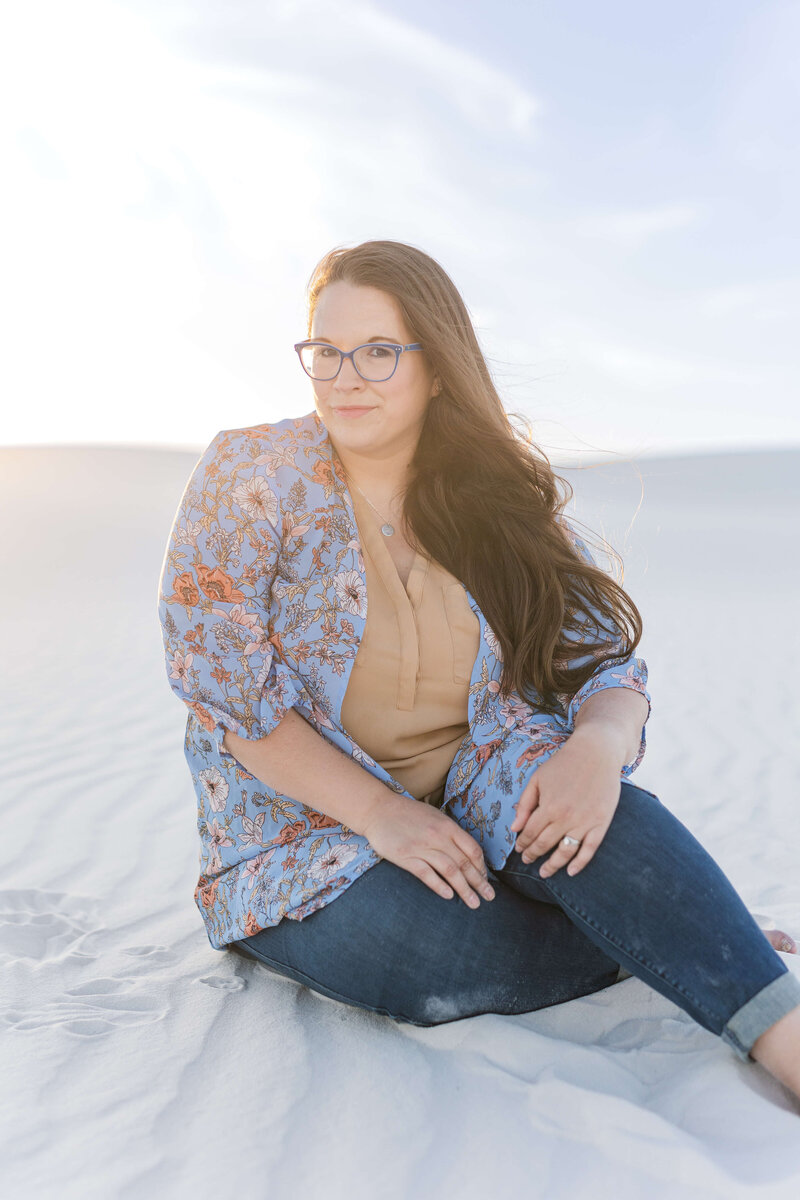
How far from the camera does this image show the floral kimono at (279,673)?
2.39m

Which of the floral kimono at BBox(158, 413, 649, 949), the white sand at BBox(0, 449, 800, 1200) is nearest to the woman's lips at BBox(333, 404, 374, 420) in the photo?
the floral kimono at BBox(158, 413, 649, 949)

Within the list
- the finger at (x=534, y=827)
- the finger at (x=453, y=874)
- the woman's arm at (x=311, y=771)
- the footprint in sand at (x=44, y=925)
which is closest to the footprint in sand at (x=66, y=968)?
the footprint in sand at (x=44, y=925)

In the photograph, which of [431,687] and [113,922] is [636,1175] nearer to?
[431,687]

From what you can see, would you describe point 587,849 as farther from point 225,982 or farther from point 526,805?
point 225,982

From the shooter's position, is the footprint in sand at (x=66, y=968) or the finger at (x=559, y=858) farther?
the footprint in sand at (x=66, y=968)

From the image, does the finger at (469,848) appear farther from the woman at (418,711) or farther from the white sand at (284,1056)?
the white sand at (284,1056)

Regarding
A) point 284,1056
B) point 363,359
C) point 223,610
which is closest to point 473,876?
point 284,1056

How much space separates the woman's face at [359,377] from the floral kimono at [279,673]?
96 millimetres

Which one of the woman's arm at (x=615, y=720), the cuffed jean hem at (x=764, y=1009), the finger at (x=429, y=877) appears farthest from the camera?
the woman's arm at (x=615, y=720)

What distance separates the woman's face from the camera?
8.54ft

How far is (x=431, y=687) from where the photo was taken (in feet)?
8.55

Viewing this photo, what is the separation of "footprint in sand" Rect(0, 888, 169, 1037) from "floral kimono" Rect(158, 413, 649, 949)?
0.26 m

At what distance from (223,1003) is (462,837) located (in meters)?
0.71

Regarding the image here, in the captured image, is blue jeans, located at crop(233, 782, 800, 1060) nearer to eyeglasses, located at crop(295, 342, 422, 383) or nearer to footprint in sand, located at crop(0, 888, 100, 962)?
footprint in sand, located at crop(0, 888, 100, 962)
